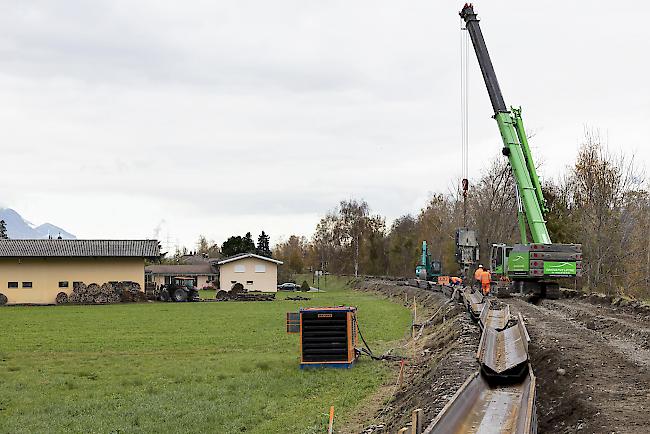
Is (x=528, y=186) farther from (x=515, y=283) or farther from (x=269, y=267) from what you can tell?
(x=269, y=267)

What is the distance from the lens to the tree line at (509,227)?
40188mm

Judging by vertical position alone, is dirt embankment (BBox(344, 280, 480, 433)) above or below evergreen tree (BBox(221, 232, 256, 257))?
below

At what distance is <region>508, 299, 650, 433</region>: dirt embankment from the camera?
29.8 feet

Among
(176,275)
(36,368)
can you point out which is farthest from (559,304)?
(176,275)

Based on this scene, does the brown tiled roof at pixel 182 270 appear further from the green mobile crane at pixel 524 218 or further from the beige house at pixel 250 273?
the green mobile crane at pixel 524 218

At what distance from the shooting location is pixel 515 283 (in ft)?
101

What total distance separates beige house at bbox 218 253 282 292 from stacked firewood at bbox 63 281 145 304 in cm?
1988

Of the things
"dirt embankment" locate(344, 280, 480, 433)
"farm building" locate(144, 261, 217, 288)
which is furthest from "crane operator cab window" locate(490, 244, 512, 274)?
"farm building" locate(144, 261, 217, 288)

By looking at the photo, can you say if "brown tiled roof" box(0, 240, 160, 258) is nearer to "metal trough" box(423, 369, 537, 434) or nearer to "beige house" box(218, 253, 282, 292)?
"beige house" box(218, 253, 282, 292)

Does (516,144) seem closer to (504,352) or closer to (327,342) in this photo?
(327,342)

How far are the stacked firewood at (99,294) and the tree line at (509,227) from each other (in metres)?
25.5

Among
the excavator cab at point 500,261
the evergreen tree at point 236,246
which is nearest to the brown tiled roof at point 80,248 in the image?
the excavator cab at point 500,261

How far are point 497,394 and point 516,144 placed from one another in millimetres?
19133

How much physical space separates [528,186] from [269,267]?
2007 inches
